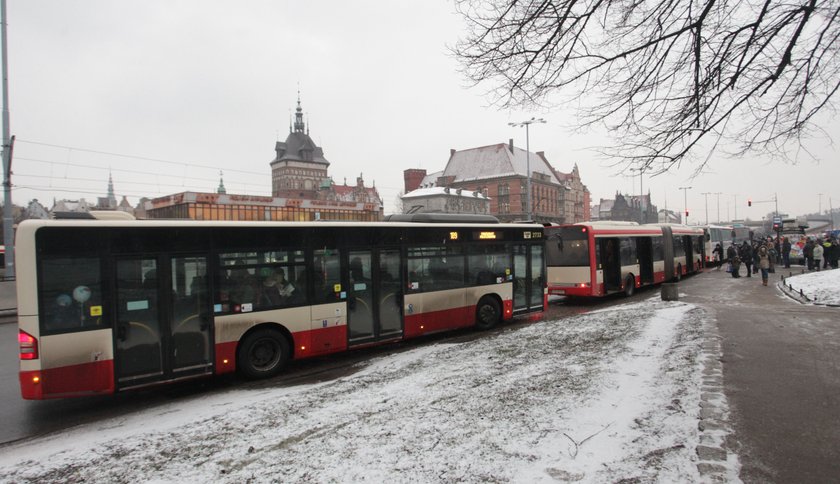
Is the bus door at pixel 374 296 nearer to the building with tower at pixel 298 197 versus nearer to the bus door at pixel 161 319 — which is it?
the bus door at pixel 161 319

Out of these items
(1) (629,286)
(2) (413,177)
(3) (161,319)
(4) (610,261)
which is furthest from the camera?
(2) (413,177)

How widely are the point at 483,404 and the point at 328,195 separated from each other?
11326 centimetres

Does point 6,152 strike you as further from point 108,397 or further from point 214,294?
point 214,294

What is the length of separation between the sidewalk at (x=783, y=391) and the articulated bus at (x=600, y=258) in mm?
5268

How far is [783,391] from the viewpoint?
19.6 ft

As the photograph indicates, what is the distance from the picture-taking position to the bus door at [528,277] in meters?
12.9

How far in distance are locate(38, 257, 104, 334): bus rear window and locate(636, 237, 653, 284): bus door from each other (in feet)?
61.5

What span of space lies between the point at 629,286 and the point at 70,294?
1809 cm

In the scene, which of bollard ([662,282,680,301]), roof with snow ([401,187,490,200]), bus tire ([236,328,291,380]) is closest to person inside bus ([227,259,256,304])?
bus tire ([236,328,291,380])

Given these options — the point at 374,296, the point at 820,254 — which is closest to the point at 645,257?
the point at 820,254

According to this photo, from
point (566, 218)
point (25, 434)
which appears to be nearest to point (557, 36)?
point (25, 434)

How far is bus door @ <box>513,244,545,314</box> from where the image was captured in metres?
12.9

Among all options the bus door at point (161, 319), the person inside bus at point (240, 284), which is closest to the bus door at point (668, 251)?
the person inside bus at point (240, 284)

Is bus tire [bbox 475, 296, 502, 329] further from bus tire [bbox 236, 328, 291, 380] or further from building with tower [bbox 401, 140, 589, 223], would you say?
building with tower [bbox 401, 140, 589, 223]
